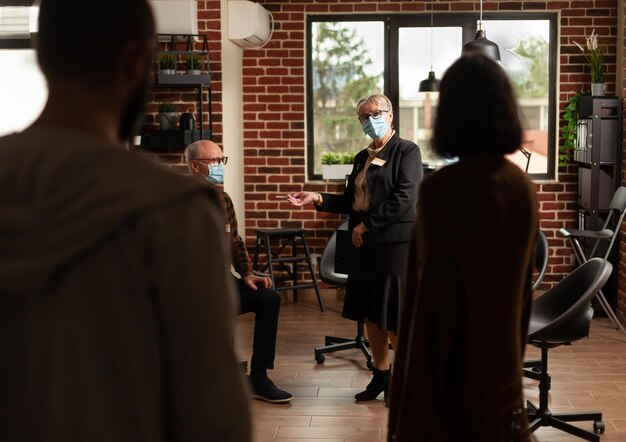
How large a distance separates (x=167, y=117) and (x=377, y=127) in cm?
199

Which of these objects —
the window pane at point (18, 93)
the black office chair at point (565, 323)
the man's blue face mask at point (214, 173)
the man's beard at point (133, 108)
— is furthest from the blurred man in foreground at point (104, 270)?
the window pane at point (18, 93)

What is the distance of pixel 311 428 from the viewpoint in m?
4.06

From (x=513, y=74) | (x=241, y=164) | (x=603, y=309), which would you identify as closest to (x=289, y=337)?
(x=241, y=164)

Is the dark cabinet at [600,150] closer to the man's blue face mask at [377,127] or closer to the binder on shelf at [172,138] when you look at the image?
the man's blue face mask at [377,127]

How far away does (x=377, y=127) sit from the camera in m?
4.36

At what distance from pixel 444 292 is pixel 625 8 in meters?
5.32

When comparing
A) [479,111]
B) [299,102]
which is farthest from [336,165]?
[479,111]

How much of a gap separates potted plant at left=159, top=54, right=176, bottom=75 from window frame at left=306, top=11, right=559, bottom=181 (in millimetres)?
1594

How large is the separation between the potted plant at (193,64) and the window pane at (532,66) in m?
2.47

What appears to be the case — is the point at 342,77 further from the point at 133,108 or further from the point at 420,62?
the point at 133,108

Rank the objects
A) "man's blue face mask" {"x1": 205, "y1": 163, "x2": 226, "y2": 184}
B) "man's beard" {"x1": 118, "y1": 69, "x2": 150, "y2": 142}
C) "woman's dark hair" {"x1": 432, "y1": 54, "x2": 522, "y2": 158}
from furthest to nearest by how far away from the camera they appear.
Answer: "man's blue face mask" {"x1": 205, "y1": 163, "x2": 226, "y2": 184}, "woman's dark hair" {"x1": 432, "y1": 54, "x2": 522, "y2": 158}, "man's beard" {"x1": 118, "y1": 69, "x2": 150, "y2": 142}

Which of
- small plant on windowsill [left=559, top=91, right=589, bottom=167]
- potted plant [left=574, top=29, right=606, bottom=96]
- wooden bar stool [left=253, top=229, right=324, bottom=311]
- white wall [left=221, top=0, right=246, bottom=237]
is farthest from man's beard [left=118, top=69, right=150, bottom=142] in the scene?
small plant on windowsill [left=559, top=91, right=589, bottom=167]

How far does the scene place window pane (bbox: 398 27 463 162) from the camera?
277 inches

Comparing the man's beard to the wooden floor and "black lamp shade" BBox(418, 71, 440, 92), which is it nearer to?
the wooden floor
